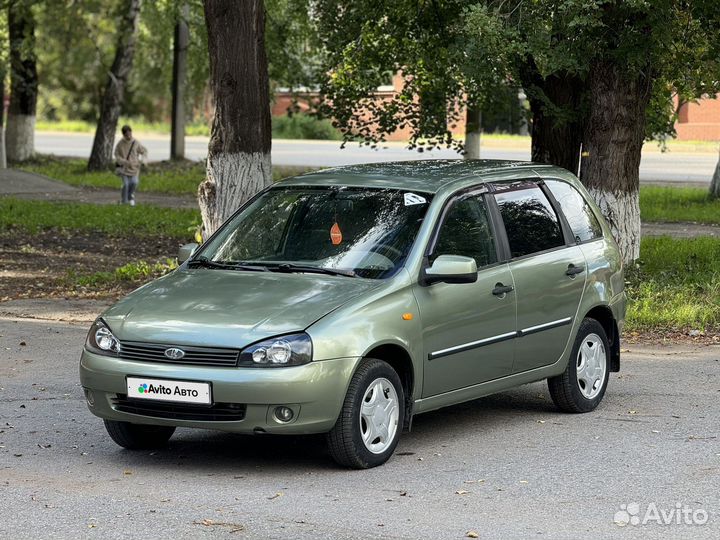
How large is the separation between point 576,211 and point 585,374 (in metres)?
1.09

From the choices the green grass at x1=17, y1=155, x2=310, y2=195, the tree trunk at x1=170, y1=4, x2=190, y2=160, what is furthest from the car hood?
the tree trunk at x1=170, y1=4, x2=190, y2=160

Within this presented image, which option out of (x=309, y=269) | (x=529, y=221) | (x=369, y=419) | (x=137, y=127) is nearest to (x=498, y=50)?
(x=529, y=221)

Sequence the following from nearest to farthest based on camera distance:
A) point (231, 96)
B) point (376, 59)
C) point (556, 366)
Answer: point (556, 366) < point (231, 96) < point (376, 59)

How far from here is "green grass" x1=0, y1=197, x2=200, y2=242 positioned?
794 inches

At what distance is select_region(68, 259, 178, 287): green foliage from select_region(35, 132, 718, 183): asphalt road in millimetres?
16631

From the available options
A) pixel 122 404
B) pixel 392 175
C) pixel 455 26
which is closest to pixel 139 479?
pixel 122 404

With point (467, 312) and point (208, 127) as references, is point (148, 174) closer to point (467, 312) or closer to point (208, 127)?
point (467, 312)

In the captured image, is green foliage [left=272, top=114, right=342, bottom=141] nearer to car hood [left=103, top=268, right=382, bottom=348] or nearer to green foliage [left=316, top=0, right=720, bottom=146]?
green foliage [left=316, top=0, right=720, bottom=146]

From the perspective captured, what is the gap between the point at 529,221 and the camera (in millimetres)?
8500

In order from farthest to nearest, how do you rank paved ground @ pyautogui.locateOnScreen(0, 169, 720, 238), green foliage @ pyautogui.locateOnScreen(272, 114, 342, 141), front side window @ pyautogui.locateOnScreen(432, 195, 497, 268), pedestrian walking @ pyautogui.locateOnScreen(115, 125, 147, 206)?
green foliage @ pyautogui.locateOnScreen(272, 114, 342, 141)
paved ground @ pyautogui.locateOnScreen(0, 169, 720, 238)
pedestrian walking @ pyautogui.locateOnScreen(115, 125, 147, 206)
front side window @ pyautogui.locateOnScreen(432, 195, 497, 268)

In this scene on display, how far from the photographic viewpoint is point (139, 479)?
691cm

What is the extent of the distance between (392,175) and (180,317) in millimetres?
1858

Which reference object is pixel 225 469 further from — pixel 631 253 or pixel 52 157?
pixel 52 157

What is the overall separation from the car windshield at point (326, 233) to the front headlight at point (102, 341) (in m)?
0.91
